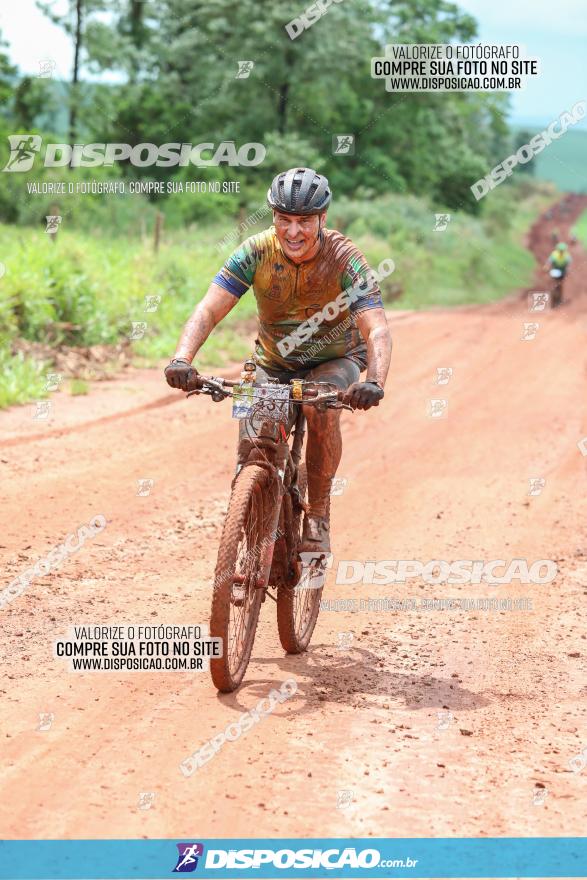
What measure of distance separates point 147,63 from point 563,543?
35.3 meters

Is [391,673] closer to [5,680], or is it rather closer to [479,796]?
[479,796]

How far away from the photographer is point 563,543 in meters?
9.51

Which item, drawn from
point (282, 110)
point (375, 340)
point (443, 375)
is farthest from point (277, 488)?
point (282, 110)

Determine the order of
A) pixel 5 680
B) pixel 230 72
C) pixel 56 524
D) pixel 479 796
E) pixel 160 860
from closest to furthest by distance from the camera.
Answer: pixel 160 860 < pixel 479 796 < pixel 5 680 < pixel 56 524 < pixel 230 72

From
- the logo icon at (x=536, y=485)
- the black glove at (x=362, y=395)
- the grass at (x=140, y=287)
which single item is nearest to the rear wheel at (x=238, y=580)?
the black glove at (x=362, y=395)

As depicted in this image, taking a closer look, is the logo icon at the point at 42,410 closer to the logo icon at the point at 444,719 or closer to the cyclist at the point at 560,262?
the logo icon at the point at 444,719

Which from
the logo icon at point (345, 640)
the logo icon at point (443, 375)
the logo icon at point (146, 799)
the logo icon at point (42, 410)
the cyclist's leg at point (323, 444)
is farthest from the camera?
the logo icon at point (443, 375)

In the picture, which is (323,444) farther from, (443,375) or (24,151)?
(24,151)

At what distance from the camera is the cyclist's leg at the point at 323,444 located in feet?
20.3

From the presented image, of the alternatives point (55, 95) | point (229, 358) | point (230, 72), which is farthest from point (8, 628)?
point (230, 72)

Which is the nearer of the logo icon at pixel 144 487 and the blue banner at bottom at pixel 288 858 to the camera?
the blue banner at bottom at pixel 288 858

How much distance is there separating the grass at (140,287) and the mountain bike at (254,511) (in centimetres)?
760

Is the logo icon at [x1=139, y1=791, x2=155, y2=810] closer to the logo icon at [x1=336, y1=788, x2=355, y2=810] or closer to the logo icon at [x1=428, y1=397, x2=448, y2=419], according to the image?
the logo icon at [x1=336, y1=788, x2=355, y2=810]

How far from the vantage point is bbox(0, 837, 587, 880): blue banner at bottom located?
424 cm
